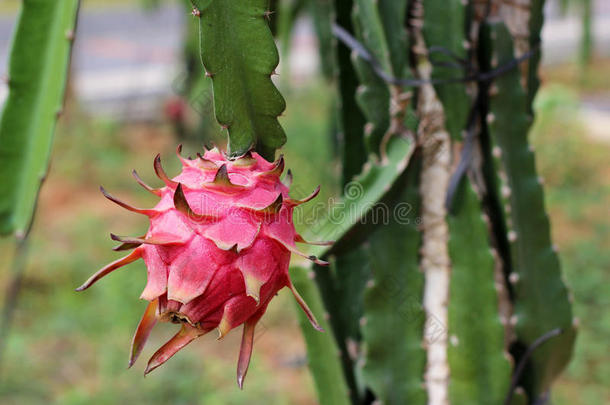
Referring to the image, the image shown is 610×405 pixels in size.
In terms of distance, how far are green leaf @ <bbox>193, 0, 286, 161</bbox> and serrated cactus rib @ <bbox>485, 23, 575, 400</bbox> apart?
1.52 feet

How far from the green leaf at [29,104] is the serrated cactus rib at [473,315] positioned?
0.64 m

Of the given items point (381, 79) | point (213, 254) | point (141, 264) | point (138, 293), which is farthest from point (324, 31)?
point (141, 264)

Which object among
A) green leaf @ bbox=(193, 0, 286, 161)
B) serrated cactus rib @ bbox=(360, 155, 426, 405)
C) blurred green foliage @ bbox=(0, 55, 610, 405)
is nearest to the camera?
green leaf @ bbox=(193, 0, 286, 161)

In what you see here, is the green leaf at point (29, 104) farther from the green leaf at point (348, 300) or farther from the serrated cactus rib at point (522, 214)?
the serrated cactus rib at point (522, 214)

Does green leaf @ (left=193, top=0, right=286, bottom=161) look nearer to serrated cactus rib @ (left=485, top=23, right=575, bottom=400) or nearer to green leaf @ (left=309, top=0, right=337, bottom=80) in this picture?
serrated cactus rib @ (left=485, top=23, right=575, bottom=400)

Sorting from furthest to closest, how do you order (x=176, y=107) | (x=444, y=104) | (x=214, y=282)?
(x=176, y=107), (x=444, y=104), (x=214, y=282)

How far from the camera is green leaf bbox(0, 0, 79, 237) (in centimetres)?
94

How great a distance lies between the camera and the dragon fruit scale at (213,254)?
551mm

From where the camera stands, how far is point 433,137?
1064 millimetres

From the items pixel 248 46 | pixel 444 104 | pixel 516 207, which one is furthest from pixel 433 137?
pixel 248 46

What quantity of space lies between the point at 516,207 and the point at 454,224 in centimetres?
11

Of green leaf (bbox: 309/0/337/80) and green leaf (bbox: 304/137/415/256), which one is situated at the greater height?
green leaf (bbox: 309/0/337/80)

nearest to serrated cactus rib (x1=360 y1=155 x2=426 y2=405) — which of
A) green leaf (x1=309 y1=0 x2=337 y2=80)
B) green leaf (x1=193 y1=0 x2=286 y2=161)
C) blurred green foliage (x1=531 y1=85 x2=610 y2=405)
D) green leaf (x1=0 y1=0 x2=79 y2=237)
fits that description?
green leaf (x1=193 y1=0 x2=286 y2=161)

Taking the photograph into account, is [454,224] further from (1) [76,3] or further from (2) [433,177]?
(1) [76,3]
